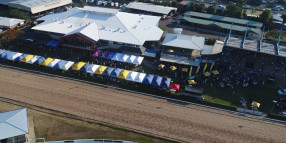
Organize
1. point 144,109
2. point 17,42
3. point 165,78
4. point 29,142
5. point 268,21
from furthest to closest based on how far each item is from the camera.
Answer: point 268,21 < point 17,42 < point 165,78 < point 144,109 < point 29,142

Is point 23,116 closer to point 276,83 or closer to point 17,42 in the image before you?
point 17,42

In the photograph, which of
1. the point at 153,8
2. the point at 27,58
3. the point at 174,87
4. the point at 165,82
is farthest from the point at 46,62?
the point at 153,8

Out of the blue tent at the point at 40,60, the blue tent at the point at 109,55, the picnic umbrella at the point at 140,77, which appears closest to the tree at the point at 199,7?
the blue tent at the point at 109,55

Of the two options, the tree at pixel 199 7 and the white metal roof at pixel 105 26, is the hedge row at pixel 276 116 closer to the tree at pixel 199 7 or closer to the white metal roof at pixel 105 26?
the white metal roof at pixel 105 26

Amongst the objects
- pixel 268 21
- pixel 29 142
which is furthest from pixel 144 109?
pixel 268 21

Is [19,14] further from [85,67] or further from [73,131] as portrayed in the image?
[73,131]

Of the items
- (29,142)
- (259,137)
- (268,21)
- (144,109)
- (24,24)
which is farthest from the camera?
(268,21)

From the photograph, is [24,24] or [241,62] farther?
[24,24]

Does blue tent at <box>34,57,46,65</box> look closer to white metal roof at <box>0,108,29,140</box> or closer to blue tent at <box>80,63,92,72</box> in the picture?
blue tent at <box>80,63,92,72</box>
